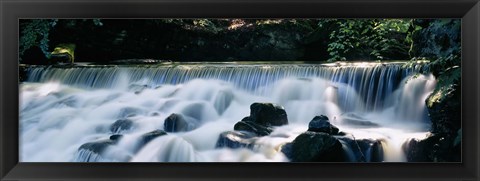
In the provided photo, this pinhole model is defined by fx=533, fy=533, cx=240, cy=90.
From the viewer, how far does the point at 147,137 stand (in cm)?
355

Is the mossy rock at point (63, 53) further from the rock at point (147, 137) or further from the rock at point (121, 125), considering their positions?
the rock at point (147, 137)

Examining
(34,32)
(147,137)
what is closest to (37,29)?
(34,32)

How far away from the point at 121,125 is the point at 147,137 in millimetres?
194

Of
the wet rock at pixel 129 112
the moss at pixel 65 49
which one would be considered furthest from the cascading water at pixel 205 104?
the moss at pixel 65 49

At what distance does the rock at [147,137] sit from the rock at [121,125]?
4.4 inches

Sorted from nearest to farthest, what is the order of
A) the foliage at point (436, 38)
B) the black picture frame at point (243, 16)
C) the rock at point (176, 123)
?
the black picture frame at point (243, 16), the foliage at point (436, 38), the rock at point (176, 123)

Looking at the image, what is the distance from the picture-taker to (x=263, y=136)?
140 inches

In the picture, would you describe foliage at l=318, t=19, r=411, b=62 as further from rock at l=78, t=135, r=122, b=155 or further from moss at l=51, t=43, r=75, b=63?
moss at l=51, t=43, r=75, b=63

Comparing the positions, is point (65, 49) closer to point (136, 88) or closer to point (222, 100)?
point (136, 88)

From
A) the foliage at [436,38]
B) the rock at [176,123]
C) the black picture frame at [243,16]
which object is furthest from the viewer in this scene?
the rock at [176,123]

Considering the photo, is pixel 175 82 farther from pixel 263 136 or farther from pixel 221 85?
pixel 263 136

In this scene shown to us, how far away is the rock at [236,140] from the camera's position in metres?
3.53

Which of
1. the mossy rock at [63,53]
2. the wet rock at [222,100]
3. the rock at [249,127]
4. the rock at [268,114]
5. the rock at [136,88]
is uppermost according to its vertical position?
the mossy rock at [63,53]

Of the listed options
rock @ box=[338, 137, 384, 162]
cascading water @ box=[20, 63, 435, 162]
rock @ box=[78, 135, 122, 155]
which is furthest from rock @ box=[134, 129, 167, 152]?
rock @ box=[338, 137, 384, 162]
